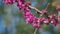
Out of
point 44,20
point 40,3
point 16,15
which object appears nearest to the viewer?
point 44,20

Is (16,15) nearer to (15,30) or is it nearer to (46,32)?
(15,30)

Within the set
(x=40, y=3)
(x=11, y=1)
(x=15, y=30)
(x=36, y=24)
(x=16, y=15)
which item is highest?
(x=11, y=1)

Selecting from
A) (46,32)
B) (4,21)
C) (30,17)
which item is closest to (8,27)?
(4,21)

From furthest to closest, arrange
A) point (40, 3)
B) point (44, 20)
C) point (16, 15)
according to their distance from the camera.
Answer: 1. point (16, 15)
2. point (40, 3)
3. point (44, 20)

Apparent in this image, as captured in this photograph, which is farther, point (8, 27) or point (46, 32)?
point (8, 27)

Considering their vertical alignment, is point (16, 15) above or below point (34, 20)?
below

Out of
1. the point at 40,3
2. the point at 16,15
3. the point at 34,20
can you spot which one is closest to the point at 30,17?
the point at 34,20

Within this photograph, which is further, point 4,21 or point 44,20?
point 4,21

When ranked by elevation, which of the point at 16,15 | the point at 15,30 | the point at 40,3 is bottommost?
the point at 15,30

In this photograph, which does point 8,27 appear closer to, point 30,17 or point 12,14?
point 12,14
